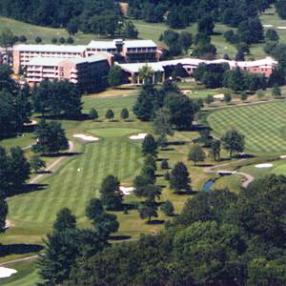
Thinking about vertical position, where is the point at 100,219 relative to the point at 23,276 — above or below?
above

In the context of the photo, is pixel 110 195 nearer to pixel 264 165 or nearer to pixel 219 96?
pixel 264 165

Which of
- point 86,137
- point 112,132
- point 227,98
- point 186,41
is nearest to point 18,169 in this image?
point 86,137

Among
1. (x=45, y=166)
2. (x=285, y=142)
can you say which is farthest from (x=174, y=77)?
(x=45, y=166)

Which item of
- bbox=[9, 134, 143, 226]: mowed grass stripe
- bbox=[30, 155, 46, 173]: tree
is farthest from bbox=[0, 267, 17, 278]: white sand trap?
bbox=[30, 155, 46, 173]: tree

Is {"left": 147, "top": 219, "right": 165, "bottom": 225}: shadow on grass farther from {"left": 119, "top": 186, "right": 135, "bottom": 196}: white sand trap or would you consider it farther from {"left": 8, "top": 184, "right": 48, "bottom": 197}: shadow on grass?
{"left": 8, "top": 184, "right": 48, "bottom": 197}: shadow on grass

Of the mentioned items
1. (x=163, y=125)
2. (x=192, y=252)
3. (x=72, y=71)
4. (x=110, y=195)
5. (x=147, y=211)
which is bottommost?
(x=147, y=211)

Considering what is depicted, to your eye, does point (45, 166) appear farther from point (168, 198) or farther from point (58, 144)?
point (168, 198)

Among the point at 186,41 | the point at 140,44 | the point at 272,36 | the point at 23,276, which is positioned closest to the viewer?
the point at 23,276
